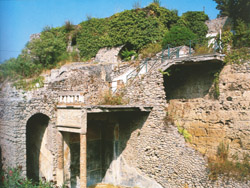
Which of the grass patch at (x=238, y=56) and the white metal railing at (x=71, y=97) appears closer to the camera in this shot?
the white metal railing at (x=71, y=97)

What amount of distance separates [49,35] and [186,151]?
18.3 m

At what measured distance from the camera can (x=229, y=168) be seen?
352 inches

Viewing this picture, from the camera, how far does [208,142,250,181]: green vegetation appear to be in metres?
8.52

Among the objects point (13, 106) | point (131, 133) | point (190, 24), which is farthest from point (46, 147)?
point (190, 24)

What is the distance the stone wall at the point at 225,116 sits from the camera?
984 centimetres

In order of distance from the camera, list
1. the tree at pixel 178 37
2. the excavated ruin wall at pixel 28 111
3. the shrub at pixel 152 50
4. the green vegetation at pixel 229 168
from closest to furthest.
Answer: the green vegetation at pixel 229 168 → the excavated ruin wall at pixel 28 111 → the tree at pixel 178 37 → the shrub at pixel 152 50

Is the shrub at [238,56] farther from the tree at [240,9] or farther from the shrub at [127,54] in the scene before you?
the shrub at [127,54]

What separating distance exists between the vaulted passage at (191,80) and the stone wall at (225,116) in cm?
41

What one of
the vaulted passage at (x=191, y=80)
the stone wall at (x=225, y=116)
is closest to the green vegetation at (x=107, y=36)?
the vaulted passage at (x=191, y=80)

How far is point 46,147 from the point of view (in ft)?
35.8

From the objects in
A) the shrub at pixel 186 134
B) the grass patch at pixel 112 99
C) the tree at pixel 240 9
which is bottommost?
the shrub at pixel 186 134

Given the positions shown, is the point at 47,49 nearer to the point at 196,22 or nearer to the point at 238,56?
the point at 196,22

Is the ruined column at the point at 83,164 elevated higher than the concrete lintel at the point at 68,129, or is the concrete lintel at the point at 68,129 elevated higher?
the concrete lintel at the point at 68,129

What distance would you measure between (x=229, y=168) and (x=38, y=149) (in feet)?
25.6
